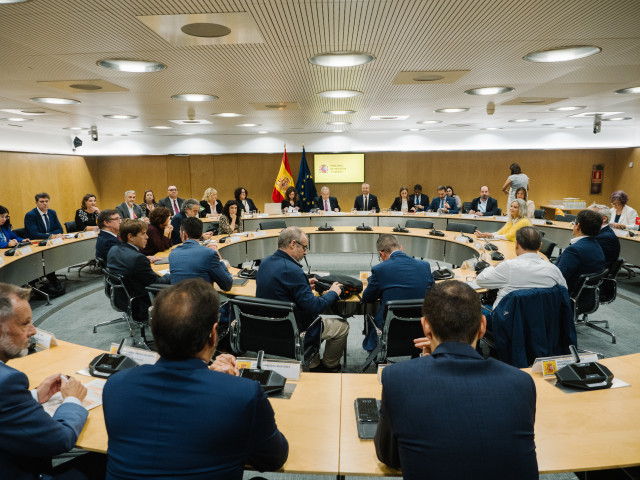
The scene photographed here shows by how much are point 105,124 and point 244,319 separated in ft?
26.5

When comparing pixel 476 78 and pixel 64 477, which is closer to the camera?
pixel 64 477

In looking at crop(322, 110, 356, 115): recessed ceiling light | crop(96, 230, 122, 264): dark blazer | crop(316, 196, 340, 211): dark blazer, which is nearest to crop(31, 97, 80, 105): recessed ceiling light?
crop(96, 230, 122, 264): dark blazer

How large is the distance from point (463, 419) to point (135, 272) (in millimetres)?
3573

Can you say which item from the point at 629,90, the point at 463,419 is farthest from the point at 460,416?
the point at 629,90

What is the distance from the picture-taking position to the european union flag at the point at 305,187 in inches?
445

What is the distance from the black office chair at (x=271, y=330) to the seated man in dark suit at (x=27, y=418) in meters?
1.23

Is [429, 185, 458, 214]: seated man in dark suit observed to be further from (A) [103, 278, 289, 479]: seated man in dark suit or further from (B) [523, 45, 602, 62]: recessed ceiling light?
(A) [103, 278, 289, 479]: seated man in dark suit

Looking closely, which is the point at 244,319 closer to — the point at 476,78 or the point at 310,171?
the point at 476,78

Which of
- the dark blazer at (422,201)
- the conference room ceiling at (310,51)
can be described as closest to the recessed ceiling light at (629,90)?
the conference room ceiling at (310,51)

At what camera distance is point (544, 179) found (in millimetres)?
12094

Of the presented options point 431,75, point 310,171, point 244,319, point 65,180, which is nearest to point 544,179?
point 310,171

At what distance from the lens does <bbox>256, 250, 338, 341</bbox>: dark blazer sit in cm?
307

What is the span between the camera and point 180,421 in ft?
3.85

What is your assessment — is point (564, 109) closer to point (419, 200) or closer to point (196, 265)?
point (419, 200)
